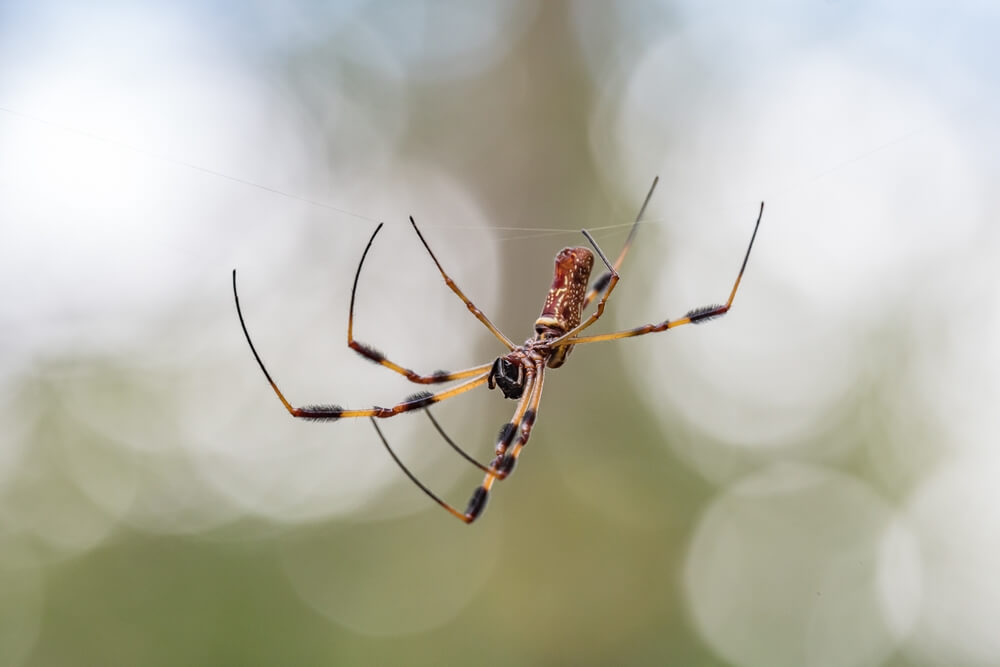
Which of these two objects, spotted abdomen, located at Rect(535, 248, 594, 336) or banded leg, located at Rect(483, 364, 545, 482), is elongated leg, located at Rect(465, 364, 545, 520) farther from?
spotted abdomen, located at Rect(535, 248, 594, 336)

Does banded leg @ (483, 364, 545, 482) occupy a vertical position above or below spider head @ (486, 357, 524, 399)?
below

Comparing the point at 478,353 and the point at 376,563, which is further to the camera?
the point at 376,563

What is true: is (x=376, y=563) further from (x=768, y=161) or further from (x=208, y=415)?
(x=768, y=161)

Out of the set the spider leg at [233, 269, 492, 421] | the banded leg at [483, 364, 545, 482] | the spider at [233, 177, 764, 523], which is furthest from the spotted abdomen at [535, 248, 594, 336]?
the spider leg at [233, 269, 492, 421]

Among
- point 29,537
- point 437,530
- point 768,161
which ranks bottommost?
point 29,537

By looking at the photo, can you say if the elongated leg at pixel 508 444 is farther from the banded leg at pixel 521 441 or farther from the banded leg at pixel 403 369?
the banded leg at pixel 403 369

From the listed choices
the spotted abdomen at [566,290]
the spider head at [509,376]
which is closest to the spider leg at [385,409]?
the spider head at [509,376]

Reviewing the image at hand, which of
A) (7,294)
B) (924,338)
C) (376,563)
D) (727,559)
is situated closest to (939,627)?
(727,559)

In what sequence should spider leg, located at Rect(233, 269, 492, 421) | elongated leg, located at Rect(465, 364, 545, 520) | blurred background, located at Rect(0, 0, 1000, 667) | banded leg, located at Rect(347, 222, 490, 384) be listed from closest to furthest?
elongated leg, located at Rect(465, 364, 545, 520) → spider leg, located at Rect(233, 269, 492, 421) → banded leg, located at Rect(347, 222, 490, 384) → blurred background, located at Rect(0, 0, 1000, 667)
